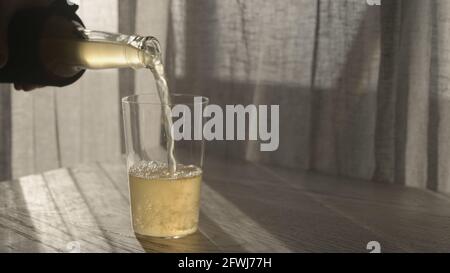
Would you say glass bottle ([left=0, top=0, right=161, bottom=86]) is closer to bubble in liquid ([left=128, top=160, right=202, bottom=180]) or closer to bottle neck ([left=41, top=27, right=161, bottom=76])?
bottle neck ([left=41, top=27, right=161, bottom=76])

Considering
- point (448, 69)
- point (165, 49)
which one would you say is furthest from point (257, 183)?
point (165, 49)

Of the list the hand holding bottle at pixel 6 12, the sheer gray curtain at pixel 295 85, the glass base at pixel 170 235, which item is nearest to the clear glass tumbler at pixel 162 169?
the glass base at pixel 170 235

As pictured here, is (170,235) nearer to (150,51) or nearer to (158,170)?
(158,170)

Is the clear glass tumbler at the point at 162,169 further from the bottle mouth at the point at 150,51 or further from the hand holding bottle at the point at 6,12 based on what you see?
the hand holding bottle at the point at 6,12

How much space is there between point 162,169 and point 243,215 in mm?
156

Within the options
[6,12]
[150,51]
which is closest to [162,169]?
[150,51]

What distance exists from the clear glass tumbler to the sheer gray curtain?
52cm

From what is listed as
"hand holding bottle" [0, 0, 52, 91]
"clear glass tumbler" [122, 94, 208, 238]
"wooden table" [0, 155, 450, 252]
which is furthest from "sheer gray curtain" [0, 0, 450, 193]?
"hand holding bottle" [0, 0, 52, 91]

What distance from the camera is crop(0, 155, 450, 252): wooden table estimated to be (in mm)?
879

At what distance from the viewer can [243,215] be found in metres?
1.01

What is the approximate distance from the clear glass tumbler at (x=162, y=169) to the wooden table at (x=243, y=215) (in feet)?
0.07
